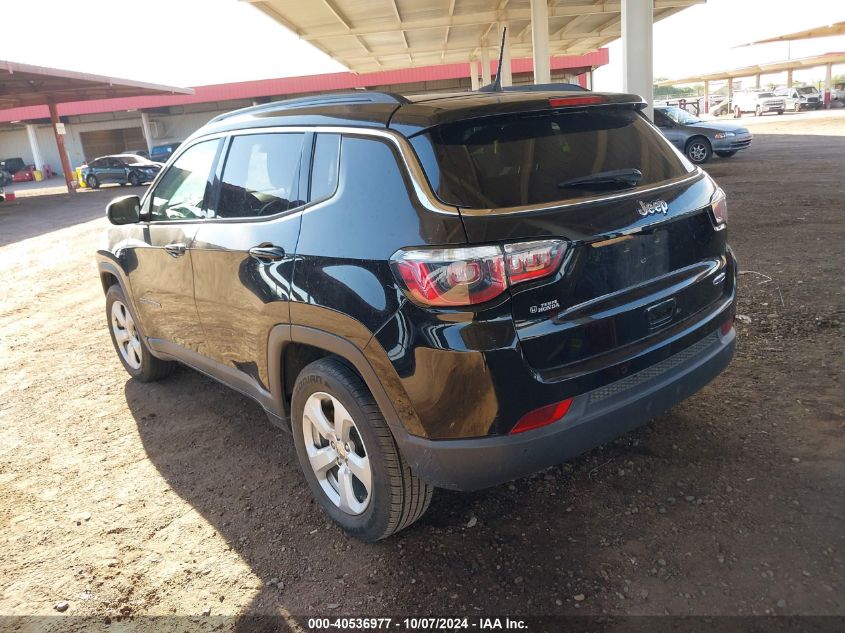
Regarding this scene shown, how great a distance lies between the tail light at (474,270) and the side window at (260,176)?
3.02 ft

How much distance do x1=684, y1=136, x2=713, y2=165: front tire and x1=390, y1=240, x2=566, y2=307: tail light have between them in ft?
54.8

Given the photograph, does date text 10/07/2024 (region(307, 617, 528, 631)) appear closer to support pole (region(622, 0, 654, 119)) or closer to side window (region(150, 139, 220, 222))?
side window (region(150, 139, 220, 222))

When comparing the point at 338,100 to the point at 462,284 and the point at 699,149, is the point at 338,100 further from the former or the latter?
the point at 699,149

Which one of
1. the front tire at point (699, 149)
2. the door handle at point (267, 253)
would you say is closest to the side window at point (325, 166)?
the door handle at point (267, 253)

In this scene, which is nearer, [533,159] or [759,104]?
[533,159]

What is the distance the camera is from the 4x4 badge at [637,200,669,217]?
8.61ft

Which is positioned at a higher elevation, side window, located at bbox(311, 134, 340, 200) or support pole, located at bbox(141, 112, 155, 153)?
support pole, located at bbox(141, 112, 155, 153)

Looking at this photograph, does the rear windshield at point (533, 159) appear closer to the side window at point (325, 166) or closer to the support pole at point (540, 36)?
the side window at point (325, 166)

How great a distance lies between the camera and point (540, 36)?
613 inches

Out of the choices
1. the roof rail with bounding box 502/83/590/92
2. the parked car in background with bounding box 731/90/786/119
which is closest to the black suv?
the roof rail with bounding box 502/83/590/92

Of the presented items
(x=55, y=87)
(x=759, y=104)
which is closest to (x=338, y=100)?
(x=55, y=87)

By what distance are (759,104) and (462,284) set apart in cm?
5090

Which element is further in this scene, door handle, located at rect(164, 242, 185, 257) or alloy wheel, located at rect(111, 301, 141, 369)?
alloy wheel, located at rect(111, 301, 141, 369)

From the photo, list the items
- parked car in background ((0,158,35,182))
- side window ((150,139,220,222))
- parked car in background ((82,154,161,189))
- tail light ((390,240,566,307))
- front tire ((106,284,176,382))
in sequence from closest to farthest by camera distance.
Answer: tail light ((390,240,566,307))
side window ((150,139,220,222))
front tire ((106,284,176,382))
parked car in background ((82,154,161,189))
parked car in background ((0,158,35,182))
